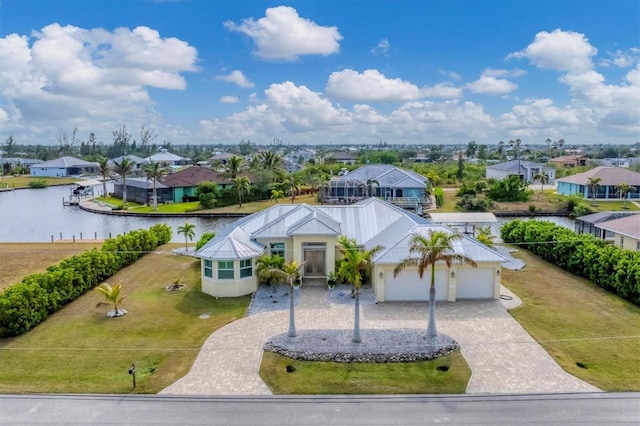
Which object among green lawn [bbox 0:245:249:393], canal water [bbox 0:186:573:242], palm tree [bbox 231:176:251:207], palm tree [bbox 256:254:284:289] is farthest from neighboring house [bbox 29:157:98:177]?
palm tree [bbox 256:254:284:289]

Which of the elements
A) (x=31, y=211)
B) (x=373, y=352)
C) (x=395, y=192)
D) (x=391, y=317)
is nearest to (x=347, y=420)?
(x=373, y=352)

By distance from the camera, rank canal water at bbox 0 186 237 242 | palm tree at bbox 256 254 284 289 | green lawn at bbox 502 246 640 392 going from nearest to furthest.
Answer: green lawn at bbox 502 246 640 392 < palm tree at bbox 256 254 284 289 < canal water at bbox 0 186 237 242

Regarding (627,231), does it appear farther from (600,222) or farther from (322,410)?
(322,410)

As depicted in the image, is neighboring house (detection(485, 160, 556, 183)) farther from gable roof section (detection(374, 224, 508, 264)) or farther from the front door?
the front door

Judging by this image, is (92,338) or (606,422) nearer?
(606,422)

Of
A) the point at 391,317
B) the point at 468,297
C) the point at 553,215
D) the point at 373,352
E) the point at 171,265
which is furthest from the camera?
the point at 553,215

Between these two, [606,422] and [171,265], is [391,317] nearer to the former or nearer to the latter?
[606,422]
